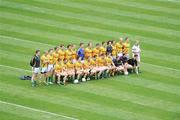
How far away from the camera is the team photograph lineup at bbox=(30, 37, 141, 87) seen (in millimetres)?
30141

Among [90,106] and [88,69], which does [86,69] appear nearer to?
[88,69]

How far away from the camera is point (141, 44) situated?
119 feet

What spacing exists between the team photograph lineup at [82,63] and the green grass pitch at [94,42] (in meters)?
0.53

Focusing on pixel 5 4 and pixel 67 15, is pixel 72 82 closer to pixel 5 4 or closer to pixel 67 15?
pixel 67 15

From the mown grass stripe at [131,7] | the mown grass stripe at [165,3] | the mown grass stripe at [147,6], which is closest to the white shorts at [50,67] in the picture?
the mown grass stripe at [131,7]

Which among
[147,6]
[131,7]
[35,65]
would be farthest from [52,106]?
[147,6]

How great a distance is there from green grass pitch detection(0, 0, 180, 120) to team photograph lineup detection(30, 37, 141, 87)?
1.75 feet

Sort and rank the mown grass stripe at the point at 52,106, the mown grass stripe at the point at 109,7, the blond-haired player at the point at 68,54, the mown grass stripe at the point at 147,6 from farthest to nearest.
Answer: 1. the mown grass stripe at the point at 147,6
2. the mown grass stripe at the point at 109,7
3. the blond-haired player at the point at 68,54
4. the mown grass stripe at the point at 52,106

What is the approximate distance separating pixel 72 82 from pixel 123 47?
11.4 feet

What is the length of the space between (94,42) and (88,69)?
502cm

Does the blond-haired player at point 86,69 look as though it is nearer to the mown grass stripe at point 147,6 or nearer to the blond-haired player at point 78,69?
the blond-haired player at point 78,69

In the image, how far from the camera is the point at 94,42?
117 ft

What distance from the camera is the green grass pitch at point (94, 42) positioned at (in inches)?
1072

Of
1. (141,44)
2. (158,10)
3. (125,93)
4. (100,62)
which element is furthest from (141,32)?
(125,93)
